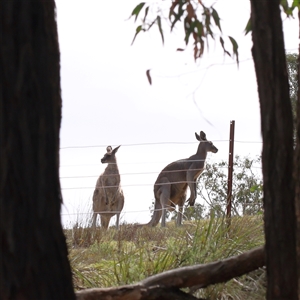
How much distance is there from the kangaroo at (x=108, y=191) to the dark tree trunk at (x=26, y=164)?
11.9 m

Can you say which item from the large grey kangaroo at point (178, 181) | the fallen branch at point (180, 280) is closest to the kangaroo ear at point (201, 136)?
the large grey kangaroo at point (178, 181)

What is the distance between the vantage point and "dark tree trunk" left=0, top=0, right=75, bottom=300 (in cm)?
276

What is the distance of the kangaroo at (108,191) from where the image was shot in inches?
610

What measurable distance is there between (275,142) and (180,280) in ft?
3.81

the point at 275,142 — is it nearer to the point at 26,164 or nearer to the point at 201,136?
the point at 26,164

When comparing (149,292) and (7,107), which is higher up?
(7,107)

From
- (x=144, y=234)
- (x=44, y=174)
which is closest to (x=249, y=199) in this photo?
(x=144, y=234)

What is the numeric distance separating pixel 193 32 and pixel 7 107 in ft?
3.77

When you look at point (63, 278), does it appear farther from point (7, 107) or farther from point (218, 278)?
point (218, 278)

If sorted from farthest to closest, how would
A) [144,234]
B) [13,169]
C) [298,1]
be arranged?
[144,234], [298,1], [13,169]

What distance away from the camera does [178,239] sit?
701cm

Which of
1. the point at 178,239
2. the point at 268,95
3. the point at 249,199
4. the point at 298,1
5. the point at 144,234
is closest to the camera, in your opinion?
the point at 268,95

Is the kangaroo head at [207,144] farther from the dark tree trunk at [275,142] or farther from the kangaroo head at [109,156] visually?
the dark tree trunk at [275,142]

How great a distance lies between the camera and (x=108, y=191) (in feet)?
53.9
